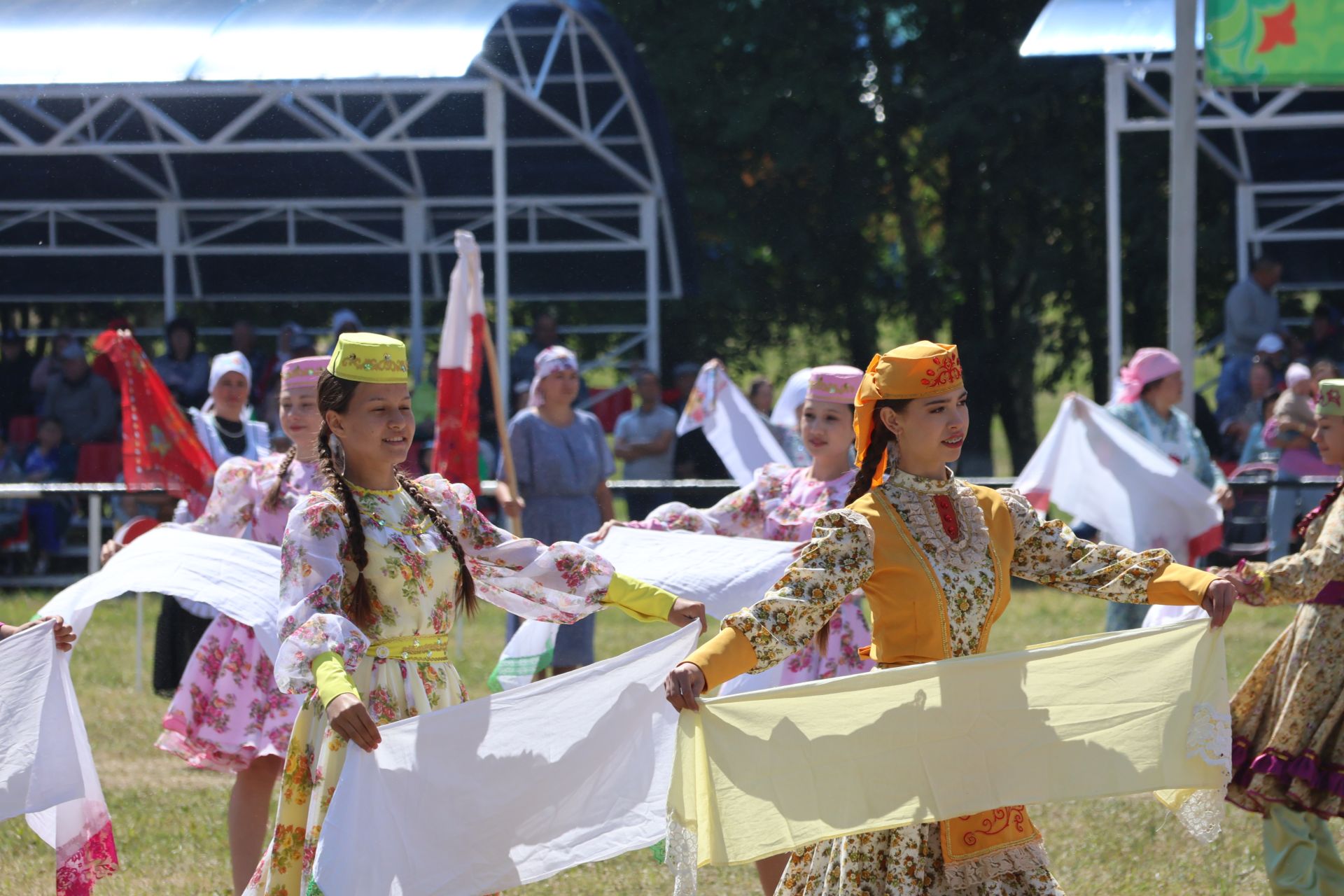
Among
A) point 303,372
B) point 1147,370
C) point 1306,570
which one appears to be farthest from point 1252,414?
point 303,372

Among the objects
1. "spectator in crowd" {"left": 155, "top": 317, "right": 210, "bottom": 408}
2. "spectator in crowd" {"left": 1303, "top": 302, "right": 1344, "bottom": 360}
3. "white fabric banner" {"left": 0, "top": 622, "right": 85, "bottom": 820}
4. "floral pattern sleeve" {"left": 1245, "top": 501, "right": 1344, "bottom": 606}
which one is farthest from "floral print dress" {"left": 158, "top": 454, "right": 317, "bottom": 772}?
"spectator in crowd" {"left": 1303, "top": 302, "right": 1344, "bottom": 360}

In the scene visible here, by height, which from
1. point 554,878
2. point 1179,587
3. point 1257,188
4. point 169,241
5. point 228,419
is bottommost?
point 554,878

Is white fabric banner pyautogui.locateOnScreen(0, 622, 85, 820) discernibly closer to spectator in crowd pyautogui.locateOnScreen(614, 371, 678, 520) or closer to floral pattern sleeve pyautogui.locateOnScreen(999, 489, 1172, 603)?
floral pattern sleeve pyautogui.locateOnScreen(999, 489, 1172, 603)

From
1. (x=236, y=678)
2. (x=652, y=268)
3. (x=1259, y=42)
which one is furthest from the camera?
(x=652, y=268)

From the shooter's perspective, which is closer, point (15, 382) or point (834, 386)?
point (834, 386)

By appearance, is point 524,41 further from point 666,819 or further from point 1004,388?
point 666,819

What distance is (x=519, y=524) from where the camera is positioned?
8.10 m

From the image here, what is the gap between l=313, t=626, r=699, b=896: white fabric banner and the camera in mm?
3691

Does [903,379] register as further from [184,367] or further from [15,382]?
[15,382]

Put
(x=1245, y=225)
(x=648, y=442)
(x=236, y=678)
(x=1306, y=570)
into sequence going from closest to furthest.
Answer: (x=1306, y=570) < (x=236, y=678) < (x=648, y=442) < (x=1245, y=225)

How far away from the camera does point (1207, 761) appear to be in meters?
4.01

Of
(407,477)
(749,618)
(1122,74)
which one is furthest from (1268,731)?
(1122,74)

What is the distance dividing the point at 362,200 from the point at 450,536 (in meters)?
13.1

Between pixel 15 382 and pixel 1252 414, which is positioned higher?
pixel 15 382
